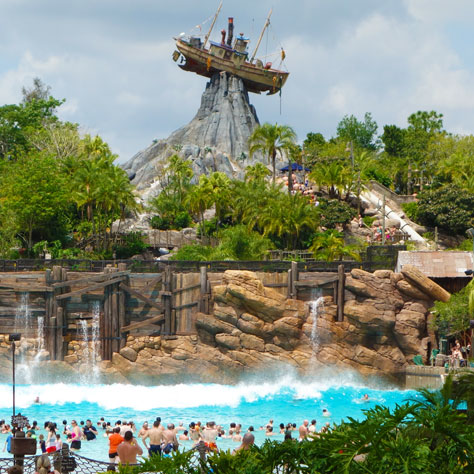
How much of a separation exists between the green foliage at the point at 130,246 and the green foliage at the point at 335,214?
12.7 meters

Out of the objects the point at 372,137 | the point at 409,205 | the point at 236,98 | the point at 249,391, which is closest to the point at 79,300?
the point at 249,391

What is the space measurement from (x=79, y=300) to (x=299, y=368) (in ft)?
34.4

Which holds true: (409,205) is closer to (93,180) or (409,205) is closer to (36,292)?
(93,180)

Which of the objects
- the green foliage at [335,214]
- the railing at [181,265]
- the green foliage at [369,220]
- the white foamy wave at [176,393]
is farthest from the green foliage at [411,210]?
the white foamy wave at [176,393]

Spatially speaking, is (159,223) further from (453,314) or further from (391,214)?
(453,314)

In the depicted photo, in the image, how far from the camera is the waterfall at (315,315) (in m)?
37.8

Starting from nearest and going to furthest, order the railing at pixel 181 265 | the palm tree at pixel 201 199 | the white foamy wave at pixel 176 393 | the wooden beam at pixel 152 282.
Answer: the white foamy wave at pixel 176 393 → the wooden beam at pixel 152 282 → the railing at pixel 181 265 → the palm tree at pixel 201 199

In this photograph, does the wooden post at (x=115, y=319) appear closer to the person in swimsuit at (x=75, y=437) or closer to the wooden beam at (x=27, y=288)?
the wooden beam at (x=27, y=288)

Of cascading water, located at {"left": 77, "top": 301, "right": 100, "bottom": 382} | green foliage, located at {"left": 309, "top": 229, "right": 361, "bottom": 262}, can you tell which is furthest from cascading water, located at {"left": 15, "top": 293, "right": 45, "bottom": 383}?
green foliage, located at {"left": 309, "top": 229, "right": 361, "bottom": 262}

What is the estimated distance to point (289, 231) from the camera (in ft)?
172

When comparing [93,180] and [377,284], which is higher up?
[93,180]

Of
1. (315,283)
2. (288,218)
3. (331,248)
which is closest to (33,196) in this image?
(288,218)

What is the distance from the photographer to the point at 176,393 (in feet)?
119

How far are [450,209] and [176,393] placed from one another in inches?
1158
